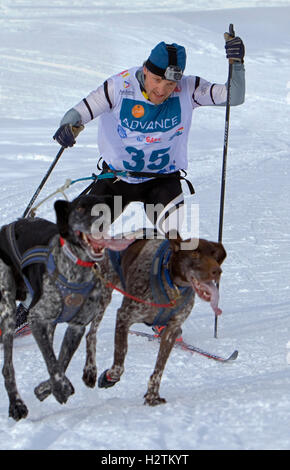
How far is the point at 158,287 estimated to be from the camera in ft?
14.3

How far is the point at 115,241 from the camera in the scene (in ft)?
12.7

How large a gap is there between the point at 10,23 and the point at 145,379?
17862 mm

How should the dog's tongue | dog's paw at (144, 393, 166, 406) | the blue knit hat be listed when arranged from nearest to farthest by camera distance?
the dog's tongue
dog's paw at (144, 393, 166, 406)
the blue knit hat

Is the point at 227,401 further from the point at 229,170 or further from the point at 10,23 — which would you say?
the point at 10,23

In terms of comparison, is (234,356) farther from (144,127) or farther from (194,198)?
(194,198)

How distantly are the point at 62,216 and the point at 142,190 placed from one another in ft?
5.43

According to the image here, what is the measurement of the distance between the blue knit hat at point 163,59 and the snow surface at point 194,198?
1.92m

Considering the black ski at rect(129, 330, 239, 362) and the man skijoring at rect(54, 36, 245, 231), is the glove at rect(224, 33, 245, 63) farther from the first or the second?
the black ski at rect(129, 330, 239, 362)

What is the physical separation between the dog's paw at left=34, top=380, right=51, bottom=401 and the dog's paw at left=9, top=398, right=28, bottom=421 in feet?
0.43

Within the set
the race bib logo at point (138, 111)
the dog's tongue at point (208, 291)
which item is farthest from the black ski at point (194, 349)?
the race bib logo at point (138, 111)

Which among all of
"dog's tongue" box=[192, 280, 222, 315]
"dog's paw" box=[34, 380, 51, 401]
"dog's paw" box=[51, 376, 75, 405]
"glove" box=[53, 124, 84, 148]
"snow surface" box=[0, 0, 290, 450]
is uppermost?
"glove" box=[53, 124, 84, 148]

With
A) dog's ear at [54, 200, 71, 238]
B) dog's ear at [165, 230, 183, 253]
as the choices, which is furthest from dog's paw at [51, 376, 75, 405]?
dog's ear at [165, 230, 183, 253]

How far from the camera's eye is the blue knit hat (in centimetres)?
495

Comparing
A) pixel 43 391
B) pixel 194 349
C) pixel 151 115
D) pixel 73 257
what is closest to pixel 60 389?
pixel 43 391
